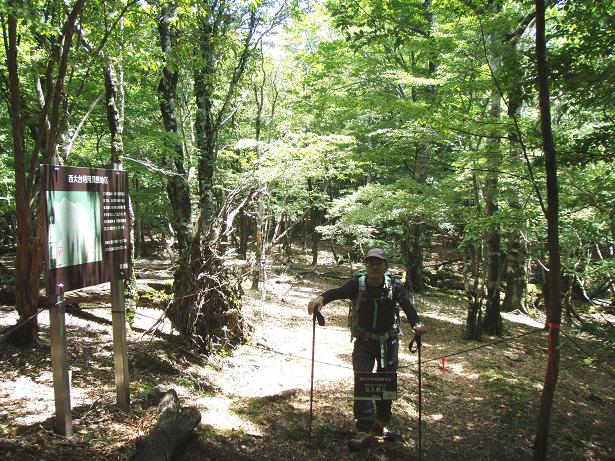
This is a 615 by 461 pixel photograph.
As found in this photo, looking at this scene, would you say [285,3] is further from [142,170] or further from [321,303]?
[321,303]

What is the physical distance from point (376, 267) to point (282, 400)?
99.7 inches

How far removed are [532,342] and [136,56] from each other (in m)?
11.0

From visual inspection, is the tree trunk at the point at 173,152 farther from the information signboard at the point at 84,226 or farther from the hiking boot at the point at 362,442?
the hiking boot at the point at 362,442

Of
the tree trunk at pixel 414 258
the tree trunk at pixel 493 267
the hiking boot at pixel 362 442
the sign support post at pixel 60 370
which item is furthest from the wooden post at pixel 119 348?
the tree trunk at pixel 414 258

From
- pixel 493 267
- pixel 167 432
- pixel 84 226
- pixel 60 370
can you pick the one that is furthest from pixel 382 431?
pixel 493 267

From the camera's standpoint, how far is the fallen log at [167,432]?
3092 mm

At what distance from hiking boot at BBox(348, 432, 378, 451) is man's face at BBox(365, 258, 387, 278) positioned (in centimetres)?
156

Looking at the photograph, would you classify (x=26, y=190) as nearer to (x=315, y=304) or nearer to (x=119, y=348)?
(x=119, y=348)

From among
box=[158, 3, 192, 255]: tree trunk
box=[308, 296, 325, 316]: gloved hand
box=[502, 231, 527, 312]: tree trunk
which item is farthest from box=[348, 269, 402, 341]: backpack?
box=[502, 231, 527, 312]: tree trunk

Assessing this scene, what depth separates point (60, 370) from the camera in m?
3.29

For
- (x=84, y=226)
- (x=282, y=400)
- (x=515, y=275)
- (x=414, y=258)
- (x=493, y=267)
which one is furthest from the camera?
(x=414, y=258)

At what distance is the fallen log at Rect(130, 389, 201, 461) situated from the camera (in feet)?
10.1

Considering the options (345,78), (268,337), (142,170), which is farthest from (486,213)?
(142,170)

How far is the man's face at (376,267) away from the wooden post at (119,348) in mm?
2433
